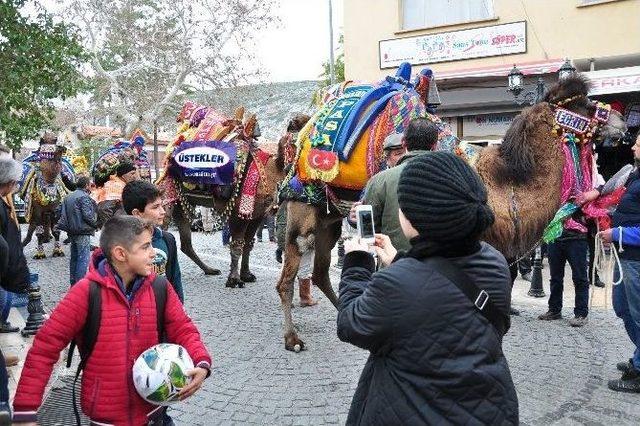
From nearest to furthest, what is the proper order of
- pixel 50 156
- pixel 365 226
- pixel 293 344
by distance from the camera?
pixel 365 226 → pixel 293 344 → pixel 50 156

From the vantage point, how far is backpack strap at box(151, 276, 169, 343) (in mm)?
2879

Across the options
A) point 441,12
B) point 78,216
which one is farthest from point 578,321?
point 441,12

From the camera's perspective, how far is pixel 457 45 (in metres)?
14.8

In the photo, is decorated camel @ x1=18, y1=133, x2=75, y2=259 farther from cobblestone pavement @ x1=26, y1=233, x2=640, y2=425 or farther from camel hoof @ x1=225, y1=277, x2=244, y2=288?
cobblestone pavement @ x1=26, y1=233, x2=640, y2=425

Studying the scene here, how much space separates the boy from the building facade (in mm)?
9867

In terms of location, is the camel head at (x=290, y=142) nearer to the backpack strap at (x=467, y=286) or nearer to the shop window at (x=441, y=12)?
the backpack strap at (x=467, y=286)

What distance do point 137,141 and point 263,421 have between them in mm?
5977

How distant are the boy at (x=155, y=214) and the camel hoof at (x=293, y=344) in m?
2.21

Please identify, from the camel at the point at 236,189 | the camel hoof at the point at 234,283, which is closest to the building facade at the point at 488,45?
the camel at the point at 236,189

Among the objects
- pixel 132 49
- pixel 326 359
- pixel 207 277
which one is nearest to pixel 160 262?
pixel 326 359

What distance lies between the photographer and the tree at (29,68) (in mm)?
6809

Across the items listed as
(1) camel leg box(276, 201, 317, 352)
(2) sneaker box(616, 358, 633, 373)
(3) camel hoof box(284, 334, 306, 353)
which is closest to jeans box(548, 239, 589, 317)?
(2) sneaker box(616, 358, 633, 373)

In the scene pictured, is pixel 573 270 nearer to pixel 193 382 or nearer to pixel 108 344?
pixel 193 382

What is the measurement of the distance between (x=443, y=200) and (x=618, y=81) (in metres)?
10.8
